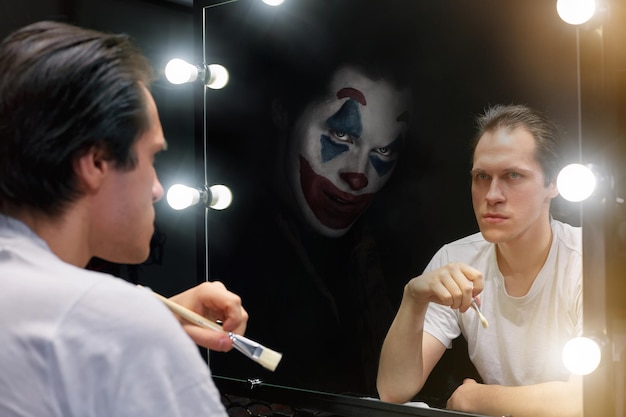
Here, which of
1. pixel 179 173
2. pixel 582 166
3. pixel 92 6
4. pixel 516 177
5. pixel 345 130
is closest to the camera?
pixel 582 166

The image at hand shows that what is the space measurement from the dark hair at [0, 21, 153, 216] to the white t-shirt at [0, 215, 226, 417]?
0.14m

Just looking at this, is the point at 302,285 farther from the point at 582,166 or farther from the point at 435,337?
the point at 582,166

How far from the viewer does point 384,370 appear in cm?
154

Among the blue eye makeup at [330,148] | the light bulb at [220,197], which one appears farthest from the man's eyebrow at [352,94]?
the light bulb at [220,197]

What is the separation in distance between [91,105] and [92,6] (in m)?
1.18

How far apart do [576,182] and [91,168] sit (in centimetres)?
87

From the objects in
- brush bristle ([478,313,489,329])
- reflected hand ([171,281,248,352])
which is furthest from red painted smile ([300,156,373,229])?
reflected hand ([171,281,248,352])

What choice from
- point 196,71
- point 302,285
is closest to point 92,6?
point 196,71

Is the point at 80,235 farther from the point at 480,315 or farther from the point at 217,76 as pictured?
the point at 217,76

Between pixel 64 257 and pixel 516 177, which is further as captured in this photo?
pixel 516 177

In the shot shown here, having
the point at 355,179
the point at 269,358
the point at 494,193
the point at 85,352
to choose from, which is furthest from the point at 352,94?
the point at 85,352

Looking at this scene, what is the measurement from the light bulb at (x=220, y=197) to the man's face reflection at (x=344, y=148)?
0.63 ft

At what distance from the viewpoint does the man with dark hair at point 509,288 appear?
132cm

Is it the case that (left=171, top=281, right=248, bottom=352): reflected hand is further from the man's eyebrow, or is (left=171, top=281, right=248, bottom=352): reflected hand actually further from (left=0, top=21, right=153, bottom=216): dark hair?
the man's eyebrow
